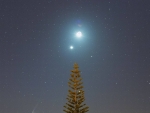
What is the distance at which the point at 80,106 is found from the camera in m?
32.1

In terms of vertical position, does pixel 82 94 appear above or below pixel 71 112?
above

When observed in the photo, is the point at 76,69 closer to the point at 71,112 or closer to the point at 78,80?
the point at 78,80

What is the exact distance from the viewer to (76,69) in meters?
35.5

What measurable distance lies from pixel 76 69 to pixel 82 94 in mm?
4160

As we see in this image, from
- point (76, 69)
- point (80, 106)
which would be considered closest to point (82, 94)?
point (80, 106)

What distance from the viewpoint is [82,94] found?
33.0 meters

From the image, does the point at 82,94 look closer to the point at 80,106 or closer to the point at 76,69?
the point at 80,106

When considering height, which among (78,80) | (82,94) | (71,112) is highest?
(78,80)

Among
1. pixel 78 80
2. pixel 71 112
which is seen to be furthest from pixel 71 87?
pixel 71 112

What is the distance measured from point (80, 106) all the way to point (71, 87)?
9.96 ft

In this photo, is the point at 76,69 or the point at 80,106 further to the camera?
the point at 76,69

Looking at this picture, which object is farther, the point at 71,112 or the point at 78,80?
the point at 78,80

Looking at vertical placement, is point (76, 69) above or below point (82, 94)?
above

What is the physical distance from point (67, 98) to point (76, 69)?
4.87m
